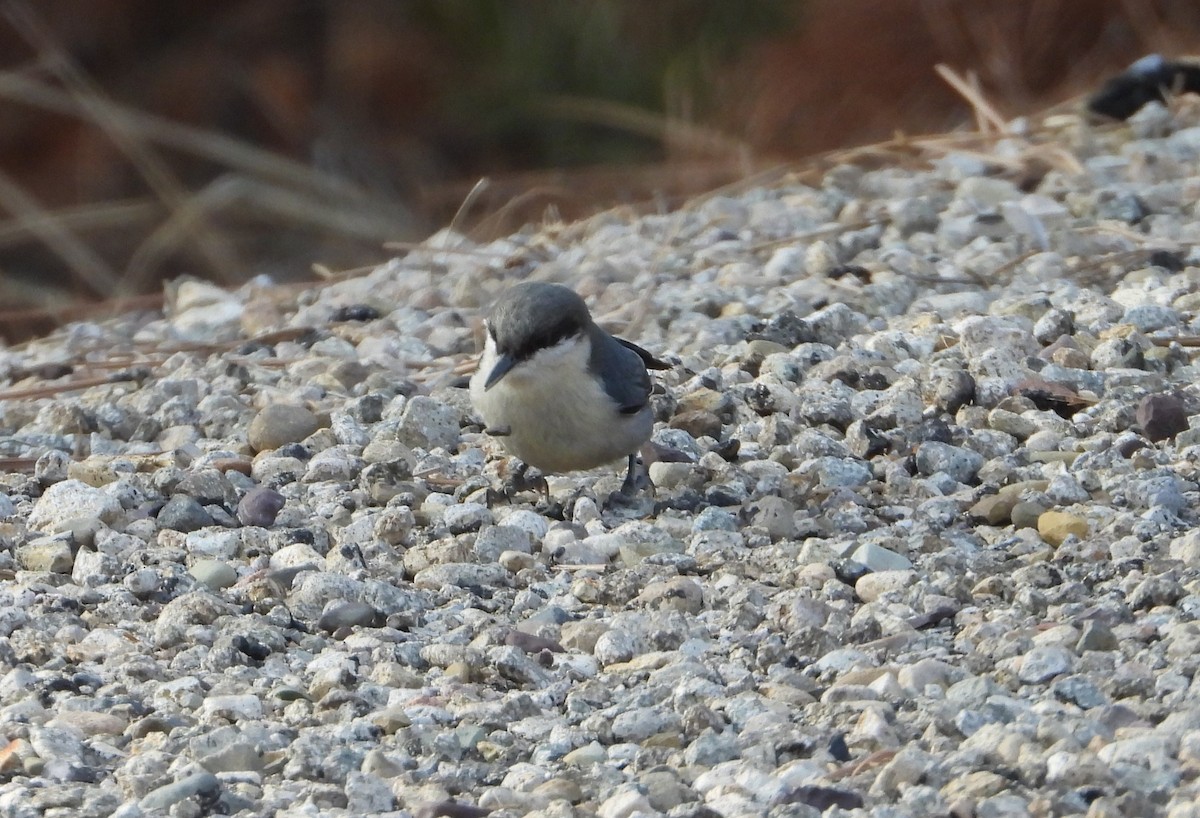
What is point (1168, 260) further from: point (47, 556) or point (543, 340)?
point (47, 556)

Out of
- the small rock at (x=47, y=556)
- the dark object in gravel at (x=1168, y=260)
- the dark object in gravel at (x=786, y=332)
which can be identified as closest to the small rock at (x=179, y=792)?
the small rock at (x=47, y=556)

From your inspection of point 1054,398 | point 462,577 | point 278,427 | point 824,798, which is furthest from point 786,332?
point 824,798

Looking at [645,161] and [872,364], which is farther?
[645,161]

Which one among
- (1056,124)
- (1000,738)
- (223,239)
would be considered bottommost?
(223,239)

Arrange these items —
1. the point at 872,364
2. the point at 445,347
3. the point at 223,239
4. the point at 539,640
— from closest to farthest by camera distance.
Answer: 1. the point at 539,640
2. the point at 872,364
3. the point at 445,347
4. the point at 223,239

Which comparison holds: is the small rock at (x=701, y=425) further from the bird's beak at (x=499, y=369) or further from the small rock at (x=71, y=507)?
the small rock at (x=71, y=507)

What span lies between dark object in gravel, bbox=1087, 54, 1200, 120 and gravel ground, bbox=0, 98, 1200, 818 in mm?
1052

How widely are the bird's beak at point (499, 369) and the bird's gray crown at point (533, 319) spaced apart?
1 centimetres

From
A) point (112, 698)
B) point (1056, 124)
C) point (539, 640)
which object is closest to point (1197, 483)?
point (539, 640)

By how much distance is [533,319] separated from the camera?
3.54 meters

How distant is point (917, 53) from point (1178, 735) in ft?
24.6

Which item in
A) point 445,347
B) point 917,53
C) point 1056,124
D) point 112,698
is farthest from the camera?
point 917,53

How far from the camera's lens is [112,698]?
2637 millimetres

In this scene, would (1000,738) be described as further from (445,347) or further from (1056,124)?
(1056,124)
